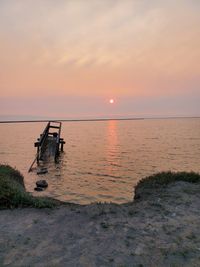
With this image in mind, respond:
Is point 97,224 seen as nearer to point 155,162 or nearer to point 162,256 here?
point 162,256

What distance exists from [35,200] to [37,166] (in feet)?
69.5

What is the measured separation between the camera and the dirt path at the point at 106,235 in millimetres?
6238

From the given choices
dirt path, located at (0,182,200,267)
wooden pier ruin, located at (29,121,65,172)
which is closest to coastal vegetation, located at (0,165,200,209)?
dirt path, located at (0,182,200,267)

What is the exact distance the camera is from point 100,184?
22.0m

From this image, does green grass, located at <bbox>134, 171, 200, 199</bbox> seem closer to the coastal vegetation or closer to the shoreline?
the coastal vegetation

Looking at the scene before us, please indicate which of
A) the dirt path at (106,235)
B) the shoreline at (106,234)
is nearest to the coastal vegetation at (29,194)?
the shoreline at (106,234)

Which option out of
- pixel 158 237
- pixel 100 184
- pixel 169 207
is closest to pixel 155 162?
pixel 100 184

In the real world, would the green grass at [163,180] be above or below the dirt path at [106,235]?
above

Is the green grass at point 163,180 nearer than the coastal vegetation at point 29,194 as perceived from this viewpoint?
No

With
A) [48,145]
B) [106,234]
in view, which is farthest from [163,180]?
[48,145]

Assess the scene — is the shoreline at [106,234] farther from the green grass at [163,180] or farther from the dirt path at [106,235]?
the green grass at [163,180]

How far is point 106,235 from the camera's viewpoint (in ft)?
24.3

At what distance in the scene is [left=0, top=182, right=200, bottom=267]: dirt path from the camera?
624 cm

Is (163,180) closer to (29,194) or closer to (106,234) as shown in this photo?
(106,234)
